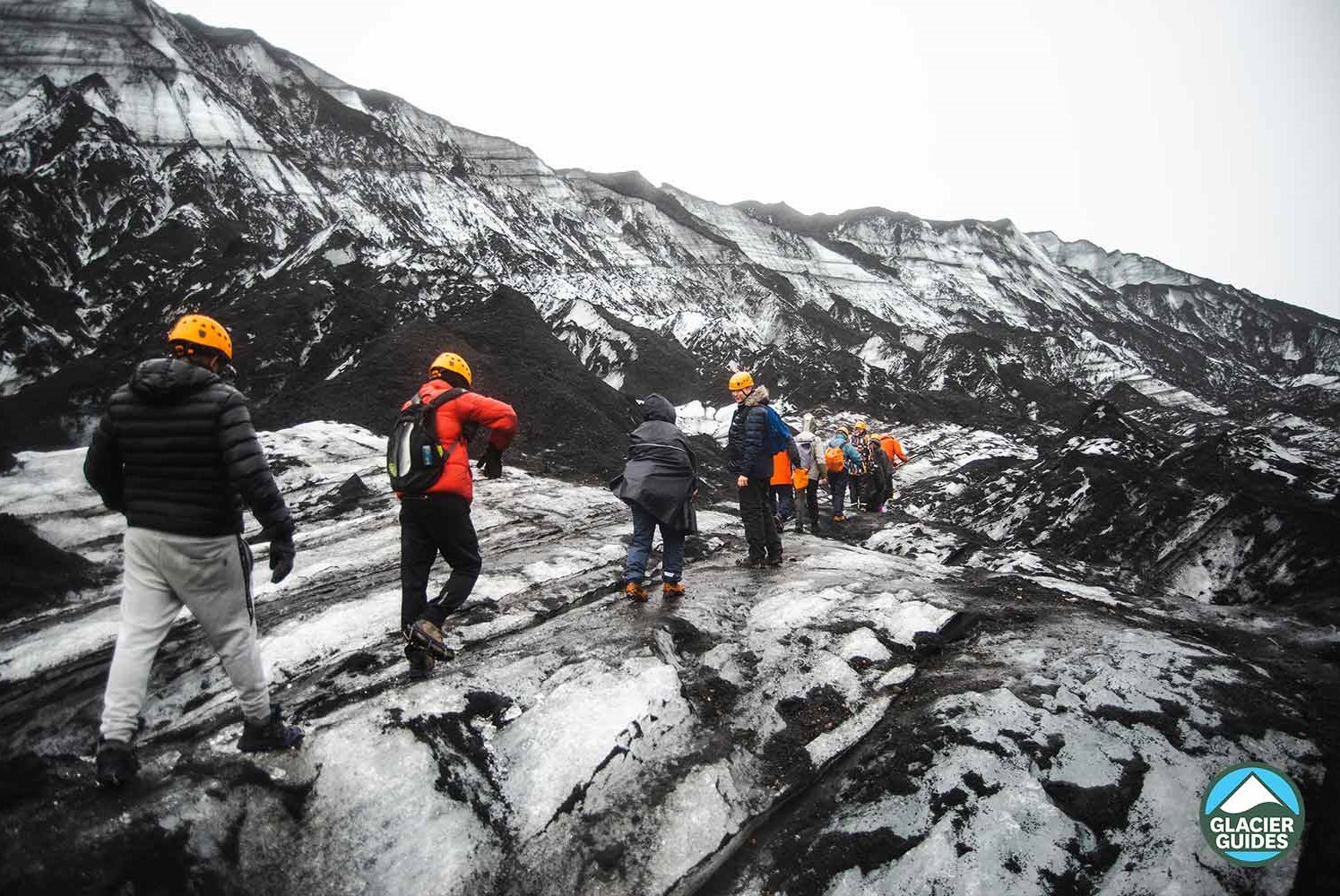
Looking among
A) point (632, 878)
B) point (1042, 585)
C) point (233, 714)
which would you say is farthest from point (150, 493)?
point (1042, 585)

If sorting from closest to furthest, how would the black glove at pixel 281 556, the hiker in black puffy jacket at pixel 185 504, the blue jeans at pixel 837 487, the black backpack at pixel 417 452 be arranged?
the hiker in black puffy jacket at pixel 185 504
the black glove at pixel 281 556
the black backpack at pixel 417 452
the blue jeans at pixel 837 487

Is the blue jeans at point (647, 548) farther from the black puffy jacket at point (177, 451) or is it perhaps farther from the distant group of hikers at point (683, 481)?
the black puffy jacket at point (177, 451)

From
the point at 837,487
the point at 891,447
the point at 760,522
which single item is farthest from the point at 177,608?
the point at 891,447

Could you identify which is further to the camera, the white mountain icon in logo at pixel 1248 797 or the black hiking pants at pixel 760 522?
the black hiking pants at pixel 760 522

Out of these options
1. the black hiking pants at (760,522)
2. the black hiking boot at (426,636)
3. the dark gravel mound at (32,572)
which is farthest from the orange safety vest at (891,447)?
the dark gravel mound at (32,572)

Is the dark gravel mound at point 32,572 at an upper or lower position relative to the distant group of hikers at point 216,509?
lower

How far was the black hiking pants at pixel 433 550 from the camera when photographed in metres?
3.36

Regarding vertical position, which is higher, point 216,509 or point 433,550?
point 216,509

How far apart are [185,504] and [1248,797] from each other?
4.65m

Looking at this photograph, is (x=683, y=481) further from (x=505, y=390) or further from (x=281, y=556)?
(x=505, y=390)

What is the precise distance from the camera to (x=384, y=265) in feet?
51.9

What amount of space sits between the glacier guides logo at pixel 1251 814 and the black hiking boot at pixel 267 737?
3.80 metres

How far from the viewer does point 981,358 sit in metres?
25.0

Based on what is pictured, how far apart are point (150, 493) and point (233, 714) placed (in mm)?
1210
